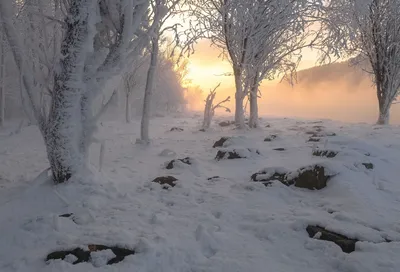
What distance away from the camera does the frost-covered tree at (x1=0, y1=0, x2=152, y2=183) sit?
14.5ft

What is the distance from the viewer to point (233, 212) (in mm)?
3949

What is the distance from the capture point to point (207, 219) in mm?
3719

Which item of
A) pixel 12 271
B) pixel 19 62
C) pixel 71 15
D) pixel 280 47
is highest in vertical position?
pixel 280 47

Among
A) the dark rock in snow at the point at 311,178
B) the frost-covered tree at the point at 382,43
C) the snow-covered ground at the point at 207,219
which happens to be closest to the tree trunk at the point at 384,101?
the frost-covered tree at the point at 382,43

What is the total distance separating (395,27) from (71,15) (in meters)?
Result: 13.8

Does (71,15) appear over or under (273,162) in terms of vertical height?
over

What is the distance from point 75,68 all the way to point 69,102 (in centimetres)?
51

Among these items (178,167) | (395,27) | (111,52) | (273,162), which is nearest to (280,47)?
(395,27)

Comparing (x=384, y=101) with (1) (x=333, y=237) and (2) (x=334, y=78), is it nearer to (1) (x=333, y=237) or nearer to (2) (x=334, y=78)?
(1) (x=333, y=237)

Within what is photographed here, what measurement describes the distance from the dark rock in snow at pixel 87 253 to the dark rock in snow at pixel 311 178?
2.86m

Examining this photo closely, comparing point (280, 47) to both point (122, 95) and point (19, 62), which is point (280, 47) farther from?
point (122, 95)

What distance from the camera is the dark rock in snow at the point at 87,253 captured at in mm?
2859

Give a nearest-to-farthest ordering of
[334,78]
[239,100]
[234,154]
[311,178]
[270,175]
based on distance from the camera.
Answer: [311,178] < [270,175] < [234,154] < [239,100] < [334,78]

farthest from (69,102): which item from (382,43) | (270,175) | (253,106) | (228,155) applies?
(382,43)
